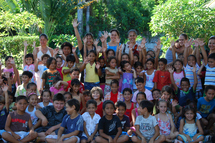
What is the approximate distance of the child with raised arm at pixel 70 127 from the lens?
3.84 meters

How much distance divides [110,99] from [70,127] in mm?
1222

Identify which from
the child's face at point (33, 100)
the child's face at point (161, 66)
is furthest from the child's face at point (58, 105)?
the child's face at point (161, 66)

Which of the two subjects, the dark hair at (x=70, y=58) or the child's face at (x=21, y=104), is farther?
the dark hair at (x=70, y=58)

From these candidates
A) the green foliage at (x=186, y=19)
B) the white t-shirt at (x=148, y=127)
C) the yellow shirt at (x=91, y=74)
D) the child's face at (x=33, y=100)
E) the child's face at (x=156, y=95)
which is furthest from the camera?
the green foliage at (x=186, y=19)

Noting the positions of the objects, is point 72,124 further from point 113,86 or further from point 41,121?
point 113,86

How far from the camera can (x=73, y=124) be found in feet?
12.8

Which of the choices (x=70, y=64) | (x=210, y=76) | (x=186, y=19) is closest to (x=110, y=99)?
(x=70, y=64)

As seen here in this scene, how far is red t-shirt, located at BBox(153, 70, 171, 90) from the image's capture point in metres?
5.16

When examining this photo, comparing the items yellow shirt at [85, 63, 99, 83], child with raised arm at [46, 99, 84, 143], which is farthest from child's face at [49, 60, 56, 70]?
child with raised arm at [46, 99, 84, 143]

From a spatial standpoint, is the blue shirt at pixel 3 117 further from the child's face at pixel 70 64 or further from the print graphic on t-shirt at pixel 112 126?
the print graphic on t-shirt at pixel 112 126

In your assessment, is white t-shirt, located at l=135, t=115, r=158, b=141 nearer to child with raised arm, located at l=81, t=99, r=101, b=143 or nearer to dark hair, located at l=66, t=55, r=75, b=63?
child with raised arm, located at l=81, t=99, r=101, b=143

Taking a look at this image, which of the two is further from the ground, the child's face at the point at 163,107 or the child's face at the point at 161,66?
the child's face at the point at 161,66

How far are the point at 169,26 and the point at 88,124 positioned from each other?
245 inches

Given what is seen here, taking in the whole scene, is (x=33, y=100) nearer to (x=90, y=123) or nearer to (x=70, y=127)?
(x=70, y=127)
